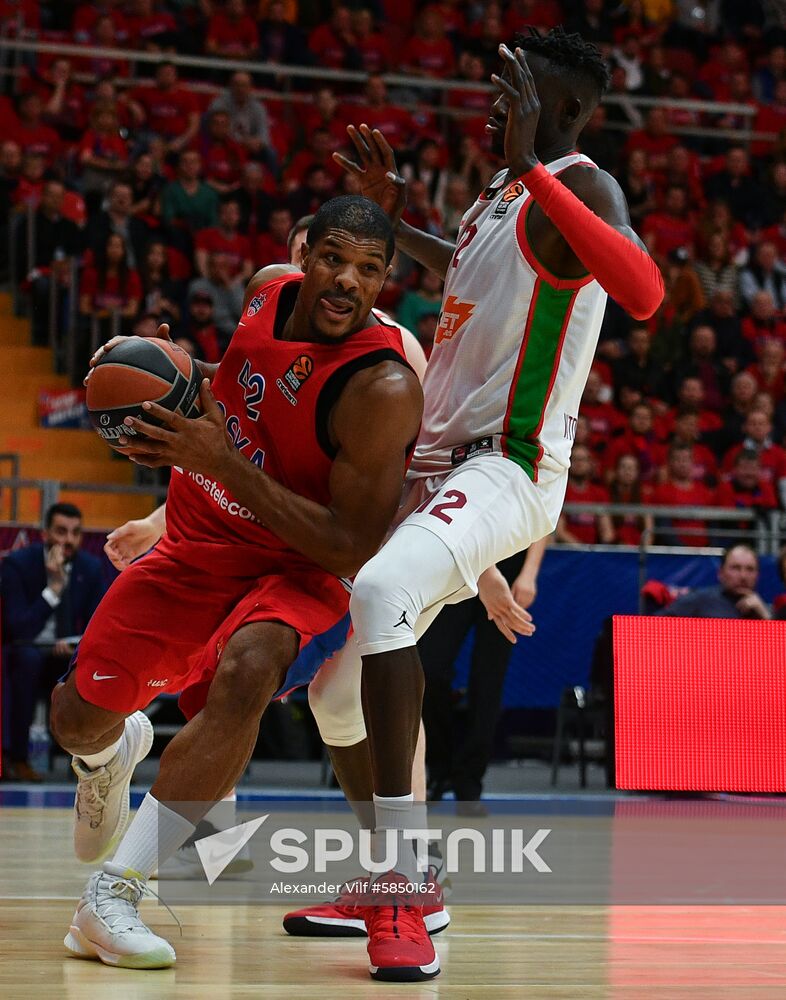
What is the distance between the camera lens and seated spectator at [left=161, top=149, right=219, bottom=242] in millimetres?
11906

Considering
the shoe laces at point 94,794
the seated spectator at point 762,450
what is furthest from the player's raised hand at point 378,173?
the seated spectator at point 762,450

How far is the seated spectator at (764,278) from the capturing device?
45.6ft

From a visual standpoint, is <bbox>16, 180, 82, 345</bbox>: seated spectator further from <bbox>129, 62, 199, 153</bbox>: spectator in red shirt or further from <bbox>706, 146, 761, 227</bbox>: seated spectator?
<bbox>706, 146, 761, 227</bbox>: seated spectator

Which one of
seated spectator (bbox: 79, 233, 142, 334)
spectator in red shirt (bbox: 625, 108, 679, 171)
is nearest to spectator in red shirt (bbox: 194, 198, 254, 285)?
seated spectator (bbox: 79, 233, 142, 334)

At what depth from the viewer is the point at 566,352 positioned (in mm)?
3760

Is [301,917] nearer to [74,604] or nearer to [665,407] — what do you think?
[74,604]

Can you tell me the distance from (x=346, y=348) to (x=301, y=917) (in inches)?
55.4

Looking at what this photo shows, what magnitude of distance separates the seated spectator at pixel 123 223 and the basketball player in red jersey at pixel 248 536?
7773 mm

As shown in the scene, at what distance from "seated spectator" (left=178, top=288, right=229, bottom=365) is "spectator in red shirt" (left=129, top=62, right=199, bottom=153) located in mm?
1910

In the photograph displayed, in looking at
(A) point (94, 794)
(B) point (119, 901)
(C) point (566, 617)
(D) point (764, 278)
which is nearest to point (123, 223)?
(C) point (566, 617)

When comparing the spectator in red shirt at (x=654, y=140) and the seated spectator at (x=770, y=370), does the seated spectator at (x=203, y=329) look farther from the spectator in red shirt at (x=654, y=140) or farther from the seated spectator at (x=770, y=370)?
the spectator in red shirt at (x=654, y=140)

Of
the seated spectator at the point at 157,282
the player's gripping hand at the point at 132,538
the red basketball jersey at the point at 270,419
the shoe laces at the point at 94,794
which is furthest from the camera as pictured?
the seated spectator at the point at 157,282

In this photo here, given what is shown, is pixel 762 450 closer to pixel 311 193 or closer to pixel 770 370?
pixel 770 370

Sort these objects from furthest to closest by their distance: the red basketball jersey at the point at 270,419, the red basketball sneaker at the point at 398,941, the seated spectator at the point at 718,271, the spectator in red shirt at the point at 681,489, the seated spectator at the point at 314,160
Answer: the seated spectator at the point at 718,271
the seated spectator at the point at 314,160
the spectator in red shirt at the point at 681,489
the red basketball jersey at the point at 270,419
the red basketball sneaker at the point at 398,941
